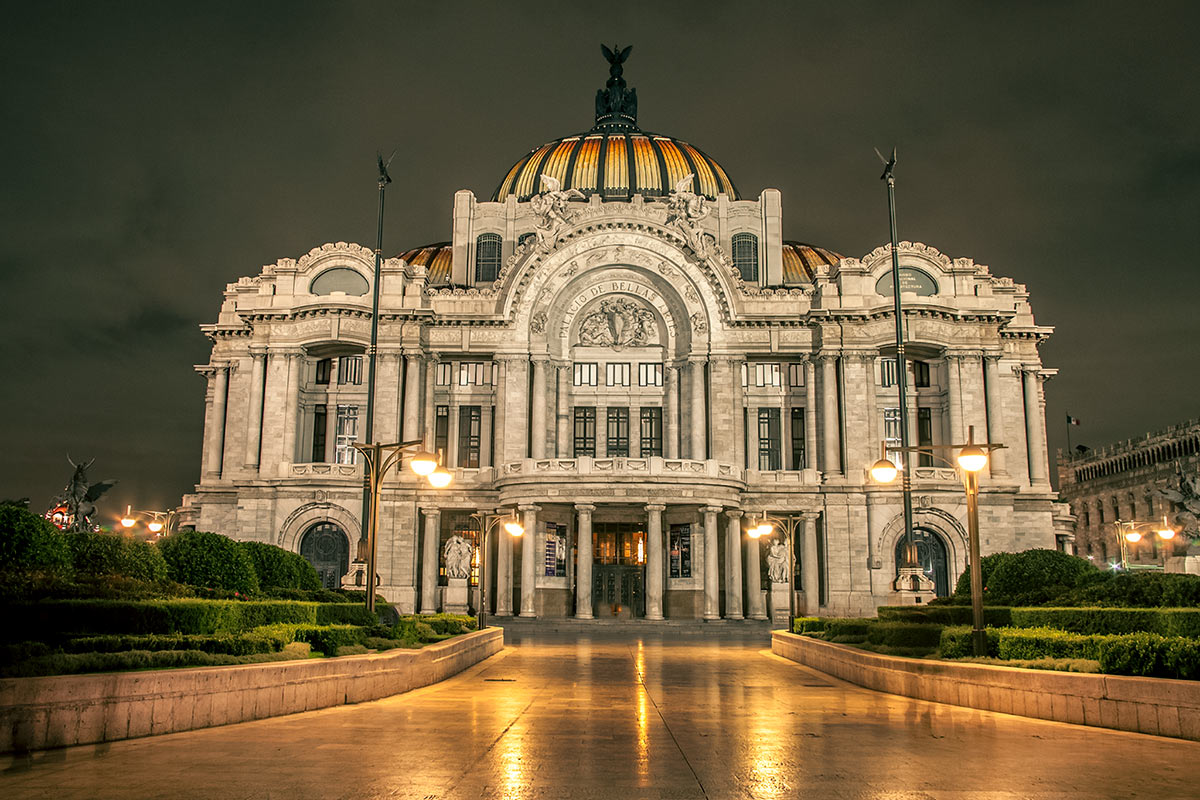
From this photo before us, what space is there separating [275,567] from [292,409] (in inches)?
1025

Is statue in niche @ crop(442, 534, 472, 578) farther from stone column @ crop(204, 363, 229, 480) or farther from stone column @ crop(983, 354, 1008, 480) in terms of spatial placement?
stone column @ crop(983, 354, 1008, 480)

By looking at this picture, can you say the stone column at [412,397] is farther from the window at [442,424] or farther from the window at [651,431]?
the window at [651,431]

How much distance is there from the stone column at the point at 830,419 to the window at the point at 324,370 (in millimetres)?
30006

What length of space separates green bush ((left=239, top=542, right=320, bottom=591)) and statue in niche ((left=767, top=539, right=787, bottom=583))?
2636cm

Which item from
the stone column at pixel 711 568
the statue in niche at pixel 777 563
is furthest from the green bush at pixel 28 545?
the statue in niche at pixel 777 563

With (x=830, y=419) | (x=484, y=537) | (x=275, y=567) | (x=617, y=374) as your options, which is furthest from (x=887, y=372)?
(x=275, y=567)

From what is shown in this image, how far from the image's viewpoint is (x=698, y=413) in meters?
59.2

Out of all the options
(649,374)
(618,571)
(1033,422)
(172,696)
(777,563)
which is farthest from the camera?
(1033,422)

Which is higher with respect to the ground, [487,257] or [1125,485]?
[487,257]

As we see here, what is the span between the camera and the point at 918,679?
811 inches

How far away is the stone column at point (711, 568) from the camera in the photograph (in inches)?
2089

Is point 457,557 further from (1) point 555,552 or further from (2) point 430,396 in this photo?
(2) point 430,396

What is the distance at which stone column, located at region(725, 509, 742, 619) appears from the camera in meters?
55.0

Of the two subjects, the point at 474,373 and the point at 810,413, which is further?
the point at 474,373
